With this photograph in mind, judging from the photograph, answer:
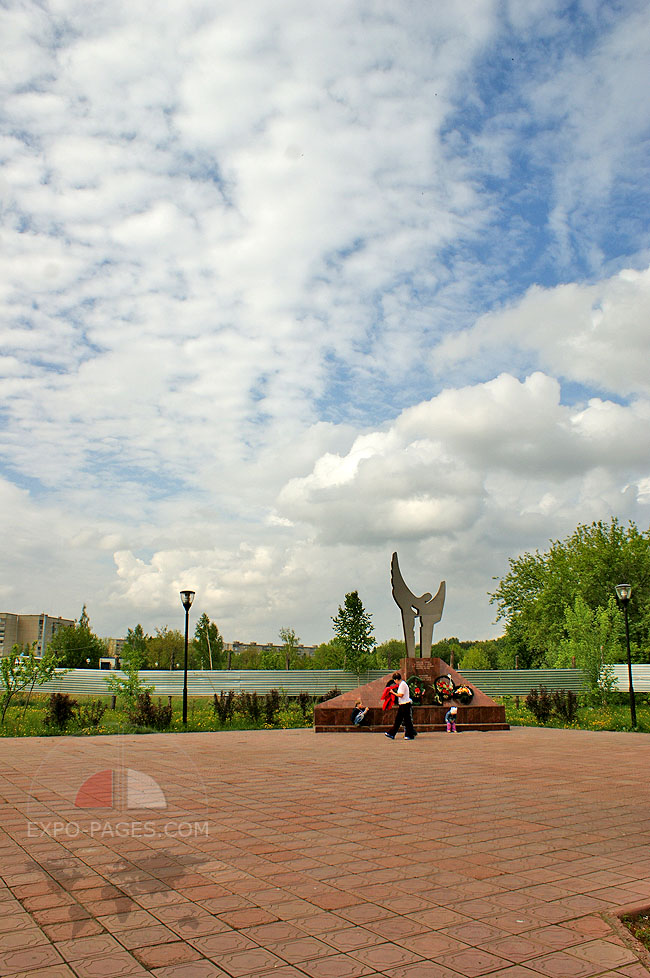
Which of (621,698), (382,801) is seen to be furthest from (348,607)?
(382,801)

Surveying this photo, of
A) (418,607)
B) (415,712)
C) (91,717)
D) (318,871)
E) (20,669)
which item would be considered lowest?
(91,717)

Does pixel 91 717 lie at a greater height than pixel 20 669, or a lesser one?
lesser

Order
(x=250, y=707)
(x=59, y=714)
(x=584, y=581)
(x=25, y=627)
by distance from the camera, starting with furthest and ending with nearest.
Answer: (x=25, y=627) < (x=584, y=581) < (x=250, y=707) < (x=59, y=714)

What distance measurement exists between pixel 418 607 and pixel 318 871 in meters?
15.4

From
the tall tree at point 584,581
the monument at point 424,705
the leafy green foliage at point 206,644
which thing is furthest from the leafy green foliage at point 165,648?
the monument at point 424,705

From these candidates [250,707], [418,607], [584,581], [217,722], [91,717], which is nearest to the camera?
[91,717]

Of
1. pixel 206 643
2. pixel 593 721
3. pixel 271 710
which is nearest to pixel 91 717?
pixel 271 710

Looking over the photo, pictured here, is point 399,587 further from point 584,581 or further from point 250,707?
point 584,581

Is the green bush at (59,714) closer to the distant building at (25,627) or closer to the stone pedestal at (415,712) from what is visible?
Result: the stone pedestal at (415,712)

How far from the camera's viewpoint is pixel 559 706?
808 inches

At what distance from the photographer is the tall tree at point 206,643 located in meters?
65.8

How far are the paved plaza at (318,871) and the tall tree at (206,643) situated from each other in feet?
184

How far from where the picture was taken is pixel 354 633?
3606 centimetres

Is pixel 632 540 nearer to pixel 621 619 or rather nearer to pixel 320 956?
pixel 621 619
